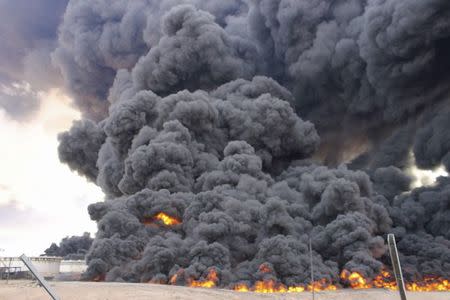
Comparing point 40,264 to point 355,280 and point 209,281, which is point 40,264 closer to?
point 209,281

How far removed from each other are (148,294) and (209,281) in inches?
A: 535

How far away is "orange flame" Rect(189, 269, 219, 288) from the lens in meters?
54.7

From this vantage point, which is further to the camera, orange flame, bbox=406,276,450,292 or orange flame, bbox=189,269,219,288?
orange flame, bbox=406,276,450,292

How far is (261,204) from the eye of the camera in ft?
228

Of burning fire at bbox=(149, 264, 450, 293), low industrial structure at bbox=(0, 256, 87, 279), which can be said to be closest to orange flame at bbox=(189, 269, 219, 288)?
burning fire at bbox=(149, 264, 450, 293)

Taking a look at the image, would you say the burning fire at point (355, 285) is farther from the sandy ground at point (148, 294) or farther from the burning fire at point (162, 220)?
the burning fire at point (162, 220)

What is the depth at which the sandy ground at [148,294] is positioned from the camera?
134 ft

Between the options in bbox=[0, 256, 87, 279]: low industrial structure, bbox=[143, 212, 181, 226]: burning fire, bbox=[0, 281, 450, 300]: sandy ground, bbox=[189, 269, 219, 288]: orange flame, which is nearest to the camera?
bbox=[0, 281, 450, 300]: sandy ground

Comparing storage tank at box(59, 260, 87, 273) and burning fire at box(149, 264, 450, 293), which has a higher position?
storage tank at box(59, 260, 87, 273)

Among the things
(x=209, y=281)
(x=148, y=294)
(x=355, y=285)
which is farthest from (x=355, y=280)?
(x=148, y=294)

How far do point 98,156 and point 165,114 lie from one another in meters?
21.7

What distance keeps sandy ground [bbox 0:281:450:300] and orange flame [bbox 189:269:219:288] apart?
6805mm

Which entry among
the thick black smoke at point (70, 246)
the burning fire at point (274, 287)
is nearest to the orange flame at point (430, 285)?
the burning fire at point (274, 287)

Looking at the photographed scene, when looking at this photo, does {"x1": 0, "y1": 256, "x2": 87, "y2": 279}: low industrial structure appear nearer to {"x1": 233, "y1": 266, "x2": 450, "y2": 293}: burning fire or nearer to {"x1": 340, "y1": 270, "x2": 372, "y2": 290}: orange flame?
{"x1": 233, "y1": 266, "x2": 450, "y2": 293}: burning fire
